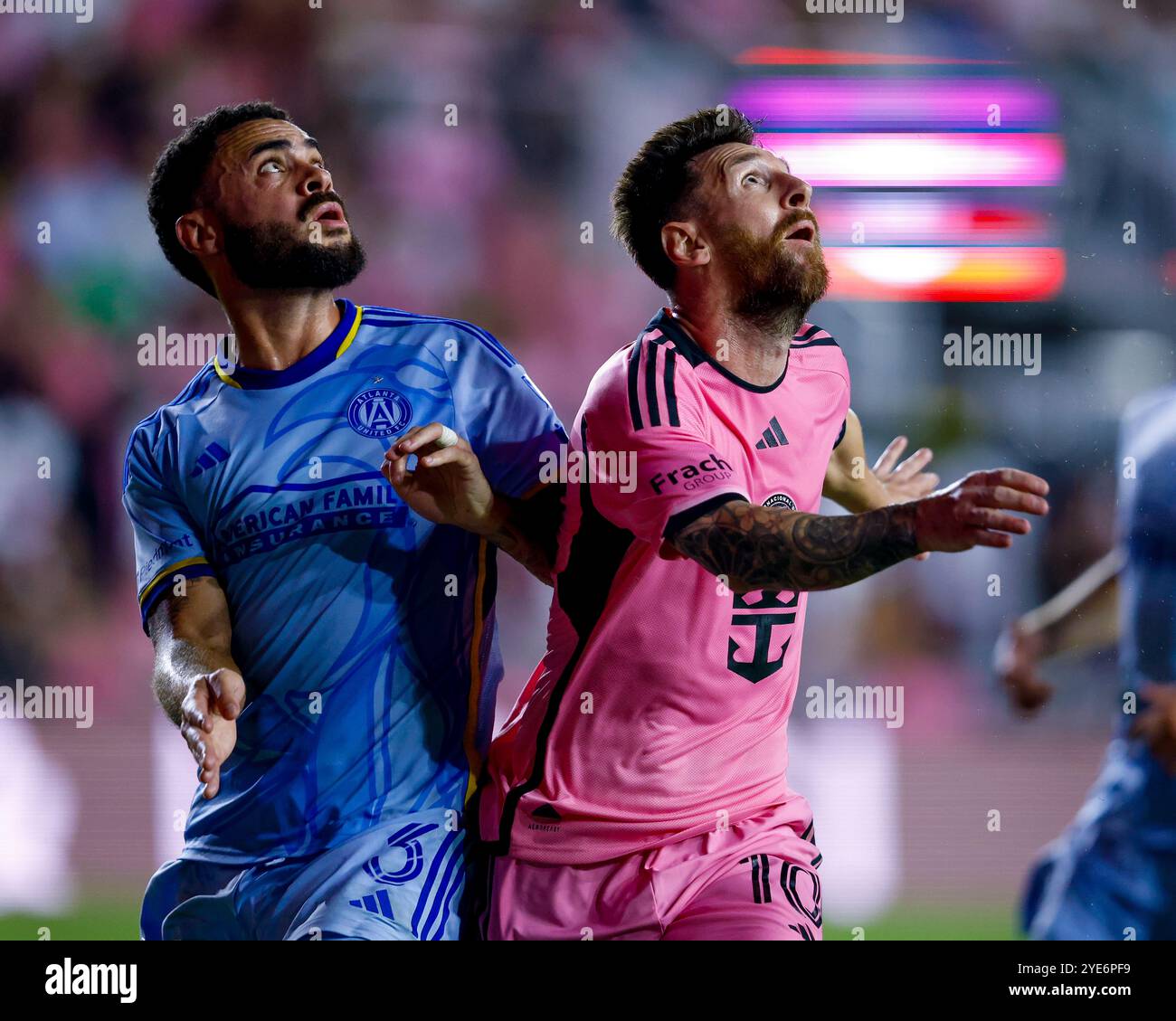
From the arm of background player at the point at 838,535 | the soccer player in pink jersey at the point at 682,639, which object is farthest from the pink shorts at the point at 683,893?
the arm of background player at the point at 838,535

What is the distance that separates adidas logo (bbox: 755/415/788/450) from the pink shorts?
59 centimetres

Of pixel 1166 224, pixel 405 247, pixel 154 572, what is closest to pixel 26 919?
pixel 154 572

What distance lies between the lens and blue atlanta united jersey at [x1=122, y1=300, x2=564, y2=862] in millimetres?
2281

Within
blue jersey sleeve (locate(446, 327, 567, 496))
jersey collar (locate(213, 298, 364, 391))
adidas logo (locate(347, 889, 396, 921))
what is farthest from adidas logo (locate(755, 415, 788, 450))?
adidas logo (locate(347, 889, 396, 921))

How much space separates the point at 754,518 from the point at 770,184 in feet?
2.37

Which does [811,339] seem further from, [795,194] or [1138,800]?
[1138,800]

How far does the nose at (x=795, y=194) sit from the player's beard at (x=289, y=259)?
782 mm

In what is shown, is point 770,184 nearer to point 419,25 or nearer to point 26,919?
point 419,25

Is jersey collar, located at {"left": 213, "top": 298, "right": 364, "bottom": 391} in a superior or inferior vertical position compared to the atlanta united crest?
superior

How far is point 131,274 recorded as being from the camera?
4.54 m

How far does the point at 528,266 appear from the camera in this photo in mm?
4547

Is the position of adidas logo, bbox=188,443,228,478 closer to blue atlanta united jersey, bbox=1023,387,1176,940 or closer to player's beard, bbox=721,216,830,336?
player's beard, bbox=721,216,830,336

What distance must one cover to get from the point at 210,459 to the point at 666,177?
3.14 feet
